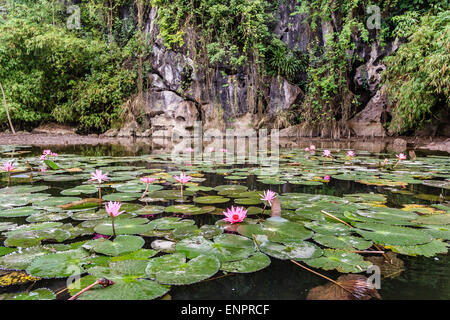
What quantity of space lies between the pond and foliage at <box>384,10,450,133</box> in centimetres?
377

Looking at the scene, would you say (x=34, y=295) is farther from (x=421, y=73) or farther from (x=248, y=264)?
(x=421, y=73)

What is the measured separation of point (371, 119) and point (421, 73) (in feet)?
8.02

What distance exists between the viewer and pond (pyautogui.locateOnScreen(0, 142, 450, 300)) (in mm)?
696

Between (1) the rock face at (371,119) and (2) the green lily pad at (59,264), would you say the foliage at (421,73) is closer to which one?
(1) the rock face at (371,119)

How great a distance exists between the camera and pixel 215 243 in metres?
0.94

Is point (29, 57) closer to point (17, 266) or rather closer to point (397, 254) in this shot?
point (17, 266)

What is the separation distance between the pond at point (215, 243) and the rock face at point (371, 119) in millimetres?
6058

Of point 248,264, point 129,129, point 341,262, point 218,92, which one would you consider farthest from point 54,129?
point 341,262

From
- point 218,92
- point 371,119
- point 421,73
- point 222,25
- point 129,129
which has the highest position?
point 222,25

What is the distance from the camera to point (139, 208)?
1.40 m

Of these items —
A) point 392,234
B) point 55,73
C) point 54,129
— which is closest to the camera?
point 392,234

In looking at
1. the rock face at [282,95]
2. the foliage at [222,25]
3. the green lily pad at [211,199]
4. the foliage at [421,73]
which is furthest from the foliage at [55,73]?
the green lily pad at [211,199]

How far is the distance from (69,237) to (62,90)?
1055 centimetres
